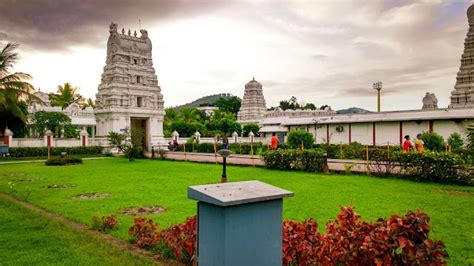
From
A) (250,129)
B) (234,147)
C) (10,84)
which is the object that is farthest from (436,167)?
(250,129)

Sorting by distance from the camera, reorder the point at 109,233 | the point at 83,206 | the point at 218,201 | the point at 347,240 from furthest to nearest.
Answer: the point at 83,206 → the point at 109,233 → the point at 347,240 → the point at 218,201

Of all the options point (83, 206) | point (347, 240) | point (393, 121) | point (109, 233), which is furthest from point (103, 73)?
point (347, 240)

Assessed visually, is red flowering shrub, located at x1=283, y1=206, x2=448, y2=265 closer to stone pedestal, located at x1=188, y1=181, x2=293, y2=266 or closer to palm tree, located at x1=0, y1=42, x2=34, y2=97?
stone pedestal, located at x1=188, y1=181, x2=293, y2=266

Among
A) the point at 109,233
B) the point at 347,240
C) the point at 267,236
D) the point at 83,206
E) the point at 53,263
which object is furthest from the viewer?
the point at 83,206

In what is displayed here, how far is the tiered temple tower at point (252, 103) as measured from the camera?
56969 millimetres

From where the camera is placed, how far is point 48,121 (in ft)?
122

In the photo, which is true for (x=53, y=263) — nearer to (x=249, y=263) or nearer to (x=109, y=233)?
(x=109, y=233)

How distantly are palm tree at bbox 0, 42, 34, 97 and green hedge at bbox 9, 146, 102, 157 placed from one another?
5274 millimetres

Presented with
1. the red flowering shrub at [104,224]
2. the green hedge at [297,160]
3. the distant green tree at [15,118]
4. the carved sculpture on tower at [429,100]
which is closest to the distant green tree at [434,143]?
the green hedge at [297,160]

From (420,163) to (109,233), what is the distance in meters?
10.4

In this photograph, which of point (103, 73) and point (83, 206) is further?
point (103, 73)

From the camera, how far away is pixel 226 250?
2.72 meters

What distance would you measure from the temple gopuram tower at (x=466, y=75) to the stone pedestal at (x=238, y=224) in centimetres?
3491

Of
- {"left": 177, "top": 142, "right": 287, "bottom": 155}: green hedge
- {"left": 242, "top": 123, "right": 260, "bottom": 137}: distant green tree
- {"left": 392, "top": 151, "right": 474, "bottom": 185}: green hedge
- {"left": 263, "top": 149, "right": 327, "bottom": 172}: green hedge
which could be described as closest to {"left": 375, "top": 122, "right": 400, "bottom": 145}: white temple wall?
{"left": 177, "top": 142, "right": 287, "bottom": 155}: green hedge
